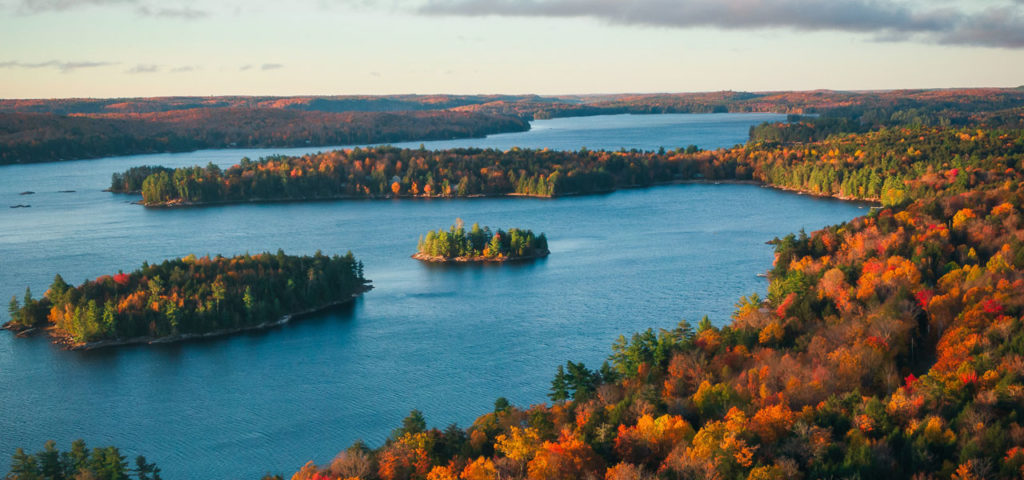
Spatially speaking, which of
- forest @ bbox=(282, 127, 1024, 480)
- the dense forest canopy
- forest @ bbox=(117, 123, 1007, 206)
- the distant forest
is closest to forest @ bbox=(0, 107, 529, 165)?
the distant forest

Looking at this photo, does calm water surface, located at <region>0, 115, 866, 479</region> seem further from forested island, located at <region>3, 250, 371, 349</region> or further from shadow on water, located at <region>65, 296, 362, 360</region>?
forested island, located at <region>3, 250, 371, 349</region>

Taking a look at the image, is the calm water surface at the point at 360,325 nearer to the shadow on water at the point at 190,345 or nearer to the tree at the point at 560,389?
the shadow on water at the point at 190,345

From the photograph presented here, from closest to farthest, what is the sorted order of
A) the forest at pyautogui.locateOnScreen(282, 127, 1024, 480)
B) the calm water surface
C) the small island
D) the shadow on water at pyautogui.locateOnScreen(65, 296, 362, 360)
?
the forest at pyautogui.locateOnScreen(282, 127, 1024, 480) < the calm water surface < the shadow on water at pyautogui.locateOnScreen(65, 296, 362, 360) < the small island

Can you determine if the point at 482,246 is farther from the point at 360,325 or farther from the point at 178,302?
the point at 178,302

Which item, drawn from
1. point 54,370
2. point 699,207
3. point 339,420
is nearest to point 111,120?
point 699,207

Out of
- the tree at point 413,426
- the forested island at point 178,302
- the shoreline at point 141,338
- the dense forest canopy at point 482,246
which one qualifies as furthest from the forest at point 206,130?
the tree at point 413,426

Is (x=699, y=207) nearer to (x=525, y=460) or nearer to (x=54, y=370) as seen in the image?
(x=54, y=370)
